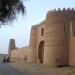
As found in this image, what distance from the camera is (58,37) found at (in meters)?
27.7

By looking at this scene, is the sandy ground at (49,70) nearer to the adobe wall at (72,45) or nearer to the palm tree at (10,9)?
the adobe wall at (72,45)

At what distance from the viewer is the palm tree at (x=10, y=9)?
722 cm

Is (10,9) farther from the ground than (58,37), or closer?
closer

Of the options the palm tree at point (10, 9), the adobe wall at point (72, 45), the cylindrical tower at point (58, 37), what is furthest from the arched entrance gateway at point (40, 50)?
the palm tree at point (10, 9)

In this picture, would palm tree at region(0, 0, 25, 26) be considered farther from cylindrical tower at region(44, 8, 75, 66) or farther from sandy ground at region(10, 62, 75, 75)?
cylindrical tower at region(44, 8, 75, 66)

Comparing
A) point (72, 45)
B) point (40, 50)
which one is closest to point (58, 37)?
point (72, 45)

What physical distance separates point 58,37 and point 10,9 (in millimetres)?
20497

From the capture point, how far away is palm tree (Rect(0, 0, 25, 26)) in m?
7.22

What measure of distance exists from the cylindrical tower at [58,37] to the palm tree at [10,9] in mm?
20158

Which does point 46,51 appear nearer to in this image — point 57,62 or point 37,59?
point 57,62

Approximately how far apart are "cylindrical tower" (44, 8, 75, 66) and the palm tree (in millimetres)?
20158

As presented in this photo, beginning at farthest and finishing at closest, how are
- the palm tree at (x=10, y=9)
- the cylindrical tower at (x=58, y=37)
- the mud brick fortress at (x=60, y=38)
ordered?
the cylindrical tower at (x=58, y=37)
the mud brick fortress at (x=60, y=38)
the palm tree at (x=10, y=9)

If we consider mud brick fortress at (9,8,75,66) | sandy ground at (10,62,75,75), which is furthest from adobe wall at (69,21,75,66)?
sandy ground at (10,62,75,75)

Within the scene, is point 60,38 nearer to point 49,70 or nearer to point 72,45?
point 72,45
